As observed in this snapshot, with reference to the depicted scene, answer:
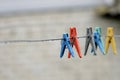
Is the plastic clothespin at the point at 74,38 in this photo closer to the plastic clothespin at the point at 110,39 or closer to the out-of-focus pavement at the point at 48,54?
the plastic clothespin at the point at 110,39

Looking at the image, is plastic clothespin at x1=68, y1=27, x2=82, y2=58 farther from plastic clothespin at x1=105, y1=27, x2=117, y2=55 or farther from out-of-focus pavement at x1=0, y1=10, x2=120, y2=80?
out-of-focus pavement at x1=0, y1=10, x2=120, y2=80

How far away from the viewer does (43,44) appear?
574 cm

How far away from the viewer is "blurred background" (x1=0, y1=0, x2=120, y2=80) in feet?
18.5

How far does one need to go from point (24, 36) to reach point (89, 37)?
395 cm

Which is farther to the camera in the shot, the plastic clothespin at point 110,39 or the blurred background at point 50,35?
the blurred background at point 50,35

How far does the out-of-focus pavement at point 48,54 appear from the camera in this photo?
5621 millimetres

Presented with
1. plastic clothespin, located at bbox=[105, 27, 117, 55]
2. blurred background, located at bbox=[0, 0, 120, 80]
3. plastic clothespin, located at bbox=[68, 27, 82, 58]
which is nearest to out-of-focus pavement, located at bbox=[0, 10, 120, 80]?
blurred background, located at bbox=[0, 0, 120, 80]

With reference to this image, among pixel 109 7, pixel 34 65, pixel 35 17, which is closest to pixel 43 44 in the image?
pixel 34 65

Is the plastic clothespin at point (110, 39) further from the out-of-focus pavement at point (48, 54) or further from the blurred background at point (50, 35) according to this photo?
the blurred background at point (50, 35)

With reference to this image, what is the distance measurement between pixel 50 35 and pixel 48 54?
29 cm

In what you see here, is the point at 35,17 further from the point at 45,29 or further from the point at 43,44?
the point at 43,44

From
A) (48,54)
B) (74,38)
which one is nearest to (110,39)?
(74,38)

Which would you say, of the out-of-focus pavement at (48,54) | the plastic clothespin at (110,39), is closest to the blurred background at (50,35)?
the out-of-focus pavement at (48,54)

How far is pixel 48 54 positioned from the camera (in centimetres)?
595
